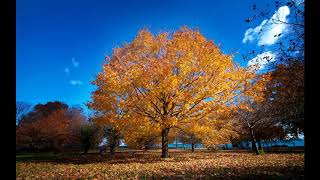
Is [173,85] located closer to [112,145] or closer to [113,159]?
[113,159]

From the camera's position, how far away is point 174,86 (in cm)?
1931

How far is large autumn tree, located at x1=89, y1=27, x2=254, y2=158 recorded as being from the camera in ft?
63.6

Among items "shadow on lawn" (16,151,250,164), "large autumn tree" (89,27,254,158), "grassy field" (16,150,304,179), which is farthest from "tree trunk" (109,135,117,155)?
"grassy field" (16,150,304,179)

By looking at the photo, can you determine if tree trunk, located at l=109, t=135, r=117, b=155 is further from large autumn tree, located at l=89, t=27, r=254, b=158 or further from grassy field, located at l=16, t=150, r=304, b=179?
grassy field, located at l=16, t=150, r=304, b=179

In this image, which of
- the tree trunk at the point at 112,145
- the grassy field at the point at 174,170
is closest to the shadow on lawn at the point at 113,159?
the grassy field at the point at 174,170

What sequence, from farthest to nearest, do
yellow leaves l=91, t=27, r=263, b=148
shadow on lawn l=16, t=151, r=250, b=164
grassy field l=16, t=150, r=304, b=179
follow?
1. shadow on lawn l=16, t=151, r=250, b=164
2. yellow leaves l=91, t=27, r=263, b=148
3. grassy field l=16, t=150, r=304, b=179

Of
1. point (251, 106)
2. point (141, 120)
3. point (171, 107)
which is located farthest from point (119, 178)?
point (251, 106)

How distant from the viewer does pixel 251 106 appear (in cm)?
3053

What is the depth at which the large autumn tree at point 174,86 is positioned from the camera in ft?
63.6

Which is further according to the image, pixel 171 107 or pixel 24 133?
pixel 24 133
